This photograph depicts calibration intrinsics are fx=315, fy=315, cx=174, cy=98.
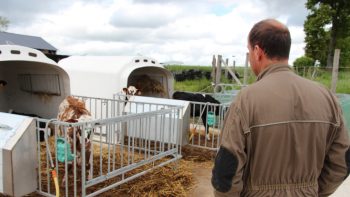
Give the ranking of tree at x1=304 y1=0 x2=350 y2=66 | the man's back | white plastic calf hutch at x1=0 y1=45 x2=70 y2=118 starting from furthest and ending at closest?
1. tree at x1=304 y1=0 x2=350 y2=66
2. white plastic calf hutch at x1=0 y1=45 x2=70 y2=118
3. the man's back

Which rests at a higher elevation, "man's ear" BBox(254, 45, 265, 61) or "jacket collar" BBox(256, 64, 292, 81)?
"man's ear" BBox(254, 45, 265, 61)

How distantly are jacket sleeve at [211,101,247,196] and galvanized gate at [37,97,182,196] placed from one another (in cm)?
181

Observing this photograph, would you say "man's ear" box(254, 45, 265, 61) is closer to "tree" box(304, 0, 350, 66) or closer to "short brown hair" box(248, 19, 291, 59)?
"short brown hair" box(248, 19, 291, 59)

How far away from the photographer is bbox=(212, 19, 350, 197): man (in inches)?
64.1

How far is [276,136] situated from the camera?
1629 mm

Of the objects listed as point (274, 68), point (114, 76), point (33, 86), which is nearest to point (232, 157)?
point (274, 68)

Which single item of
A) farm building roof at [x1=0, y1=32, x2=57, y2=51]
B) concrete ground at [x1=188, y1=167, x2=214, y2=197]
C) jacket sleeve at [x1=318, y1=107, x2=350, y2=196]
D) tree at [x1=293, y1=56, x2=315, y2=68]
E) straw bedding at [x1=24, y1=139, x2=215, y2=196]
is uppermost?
farm building roof at [x1=0, y1=32, x2=57, y2=51]

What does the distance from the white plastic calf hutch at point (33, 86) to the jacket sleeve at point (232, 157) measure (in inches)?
150

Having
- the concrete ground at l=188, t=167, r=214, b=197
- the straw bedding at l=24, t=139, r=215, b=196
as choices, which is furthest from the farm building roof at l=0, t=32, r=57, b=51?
the concrete ground at l=188, t=167, r=214, b=197

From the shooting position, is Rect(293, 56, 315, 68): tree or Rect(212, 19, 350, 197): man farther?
Rect(293, 56, 315, 68): tree

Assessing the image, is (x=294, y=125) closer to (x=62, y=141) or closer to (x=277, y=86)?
(x=277, y=86)

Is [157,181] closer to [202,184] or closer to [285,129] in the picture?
[202,184]

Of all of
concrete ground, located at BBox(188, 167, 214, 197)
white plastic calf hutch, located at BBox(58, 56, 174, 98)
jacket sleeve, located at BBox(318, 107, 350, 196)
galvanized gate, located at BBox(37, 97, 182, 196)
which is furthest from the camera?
white plastic calf hutch, located at BBox(58, 56, 174, 98)

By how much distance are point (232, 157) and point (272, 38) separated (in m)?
0.66
